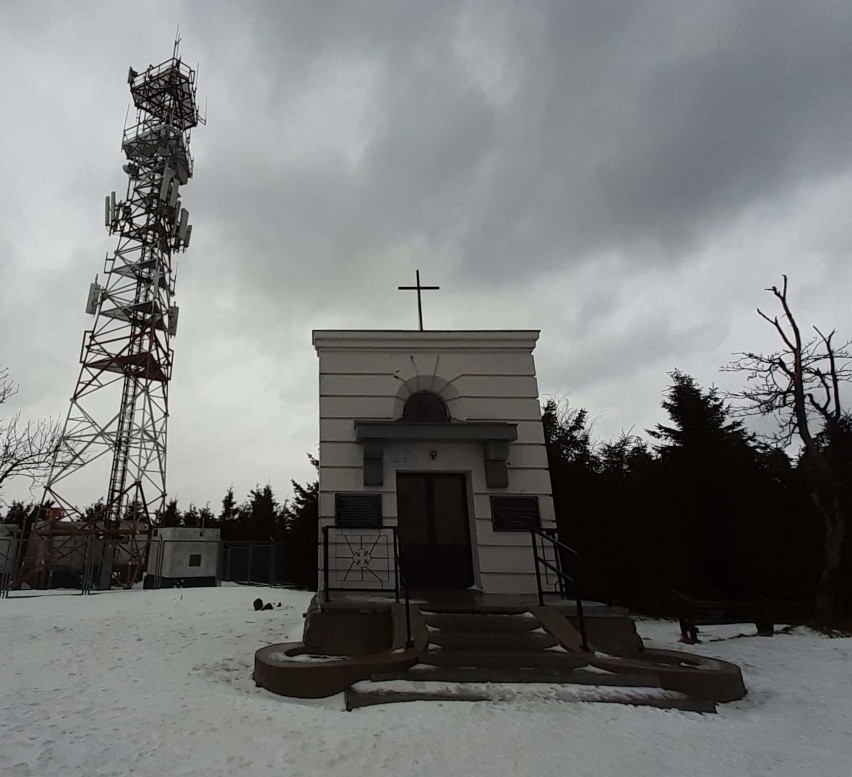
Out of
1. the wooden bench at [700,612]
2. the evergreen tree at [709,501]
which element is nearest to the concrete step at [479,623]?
the wooden bench at [700,612]

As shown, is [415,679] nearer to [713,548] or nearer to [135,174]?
[713,548]

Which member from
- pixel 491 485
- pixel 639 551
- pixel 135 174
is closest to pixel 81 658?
pixel 491 485

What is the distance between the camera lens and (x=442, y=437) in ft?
29.4

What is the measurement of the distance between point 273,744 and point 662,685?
3.63 metres

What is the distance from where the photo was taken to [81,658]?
5.92 m

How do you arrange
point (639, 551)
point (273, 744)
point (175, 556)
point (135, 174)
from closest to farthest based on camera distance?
point (273, 744) < point (639, 551) < point (175, 556) < point (135, 174)

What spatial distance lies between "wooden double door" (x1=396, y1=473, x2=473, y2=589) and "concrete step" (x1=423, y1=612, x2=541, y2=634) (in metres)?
2.56

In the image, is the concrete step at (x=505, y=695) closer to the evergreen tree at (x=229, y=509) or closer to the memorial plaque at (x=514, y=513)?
the memorial plaque at (x=514, y=513)

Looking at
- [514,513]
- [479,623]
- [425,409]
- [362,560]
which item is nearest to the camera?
[479,623]

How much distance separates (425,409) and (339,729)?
6.16 m

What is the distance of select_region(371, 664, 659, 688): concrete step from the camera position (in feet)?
16.4

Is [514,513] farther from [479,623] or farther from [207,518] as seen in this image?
[207,518]

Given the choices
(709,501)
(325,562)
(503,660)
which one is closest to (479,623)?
(503,660)

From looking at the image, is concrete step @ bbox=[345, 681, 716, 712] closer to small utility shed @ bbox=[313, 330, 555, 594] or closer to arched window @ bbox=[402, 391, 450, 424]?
small utility shed @ bbox=[313, 330, 555, 594]
